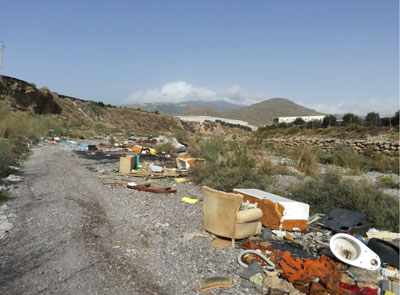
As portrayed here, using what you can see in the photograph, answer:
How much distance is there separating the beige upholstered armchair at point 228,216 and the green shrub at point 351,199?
102 inches

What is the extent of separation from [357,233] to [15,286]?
17.6 ft

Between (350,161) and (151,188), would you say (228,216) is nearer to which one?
(151,188)

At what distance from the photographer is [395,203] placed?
19.1 feet

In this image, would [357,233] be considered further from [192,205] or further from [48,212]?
[48,212]

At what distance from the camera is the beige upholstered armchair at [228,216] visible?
166 inches

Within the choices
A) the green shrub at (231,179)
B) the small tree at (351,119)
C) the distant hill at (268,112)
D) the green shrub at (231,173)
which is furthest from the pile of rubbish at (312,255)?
the distant hill at (268,112)

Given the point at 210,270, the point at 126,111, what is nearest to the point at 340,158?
the point at 210,270

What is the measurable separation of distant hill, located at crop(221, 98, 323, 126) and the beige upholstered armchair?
98.4 metres

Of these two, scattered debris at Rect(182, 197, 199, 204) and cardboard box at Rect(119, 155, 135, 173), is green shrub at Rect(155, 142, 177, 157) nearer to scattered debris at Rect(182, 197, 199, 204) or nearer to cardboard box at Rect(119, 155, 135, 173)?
cardboard box at Rect(119, 155, 135, 173)

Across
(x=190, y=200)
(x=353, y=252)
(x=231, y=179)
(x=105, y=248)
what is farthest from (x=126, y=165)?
(x=353, y=252)

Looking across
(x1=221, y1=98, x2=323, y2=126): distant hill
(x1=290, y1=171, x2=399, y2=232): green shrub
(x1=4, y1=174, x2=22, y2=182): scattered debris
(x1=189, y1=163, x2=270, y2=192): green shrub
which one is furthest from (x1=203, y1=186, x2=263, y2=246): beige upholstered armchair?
(x1=221, y1=98, x2=323, y2=126): distant hill

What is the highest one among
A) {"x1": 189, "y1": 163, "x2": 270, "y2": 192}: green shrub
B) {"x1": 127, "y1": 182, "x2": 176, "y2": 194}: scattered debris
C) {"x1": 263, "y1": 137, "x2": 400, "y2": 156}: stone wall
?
{"x1": 263, "y1": 137, "x2": 400, "y2": 156}: stone wall

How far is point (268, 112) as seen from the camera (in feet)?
378

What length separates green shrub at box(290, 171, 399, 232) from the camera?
5.36 m
